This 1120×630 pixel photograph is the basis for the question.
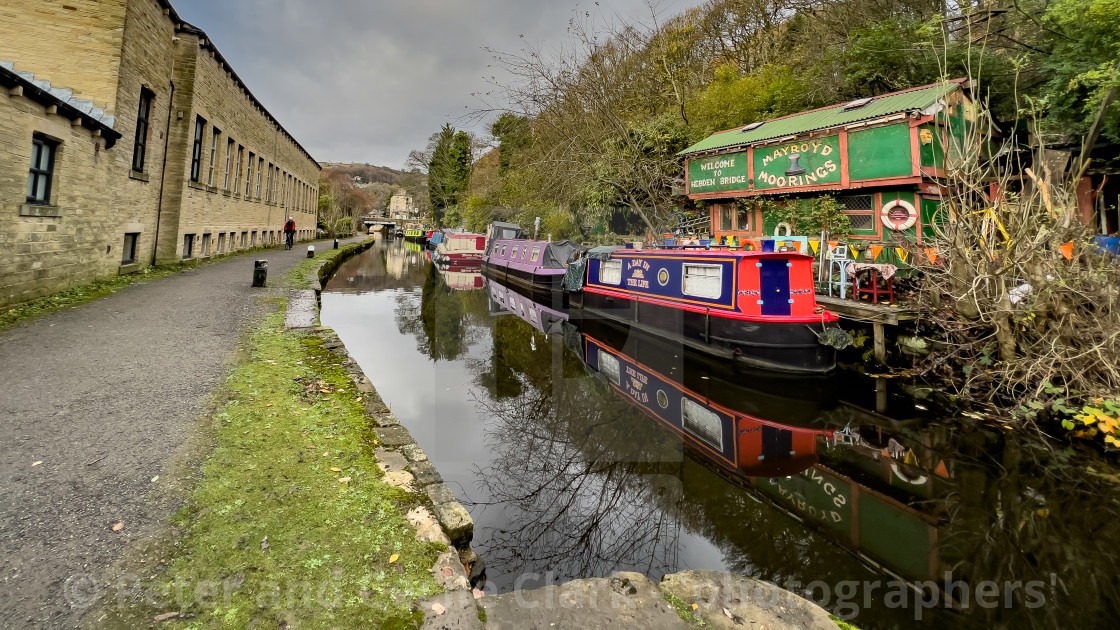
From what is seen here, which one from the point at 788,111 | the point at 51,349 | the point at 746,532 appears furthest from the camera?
the point at 788,111

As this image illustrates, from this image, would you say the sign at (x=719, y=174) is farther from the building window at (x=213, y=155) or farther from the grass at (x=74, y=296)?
the building window at (x=213, y=155)

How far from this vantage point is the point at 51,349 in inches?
191

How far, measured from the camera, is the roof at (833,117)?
29.1 ft

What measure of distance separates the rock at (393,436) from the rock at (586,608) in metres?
1.71

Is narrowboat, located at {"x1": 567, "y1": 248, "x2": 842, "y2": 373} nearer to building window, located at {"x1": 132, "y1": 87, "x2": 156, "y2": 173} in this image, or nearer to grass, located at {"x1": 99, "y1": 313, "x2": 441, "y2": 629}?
grass, located at {"x1": 99, "y1": 313, "x2": 441, "y2": 629}

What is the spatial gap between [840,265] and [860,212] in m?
2.50

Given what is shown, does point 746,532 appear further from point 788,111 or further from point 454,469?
point 788,111

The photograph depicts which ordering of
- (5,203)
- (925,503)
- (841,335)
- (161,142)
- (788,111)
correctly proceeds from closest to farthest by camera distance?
(925,503), (5,203), (841,335), (161,142), (788,111)

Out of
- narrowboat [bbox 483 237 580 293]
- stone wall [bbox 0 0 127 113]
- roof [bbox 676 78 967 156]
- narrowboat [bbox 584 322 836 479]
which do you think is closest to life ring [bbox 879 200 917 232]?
roof [bbox 676 78 967 156]

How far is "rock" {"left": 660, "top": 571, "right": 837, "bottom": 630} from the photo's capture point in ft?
6.34

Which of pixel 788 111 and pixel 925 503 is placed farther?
pixel 788 111

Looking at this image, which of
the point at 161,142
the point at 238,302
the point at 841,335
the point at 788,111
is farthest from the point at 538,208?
the point at 841,335

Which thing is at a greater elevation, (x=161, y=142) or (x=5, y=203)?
(x=161, y=142)

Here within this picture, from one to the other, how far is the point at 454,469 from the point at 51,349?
4.67 metres
